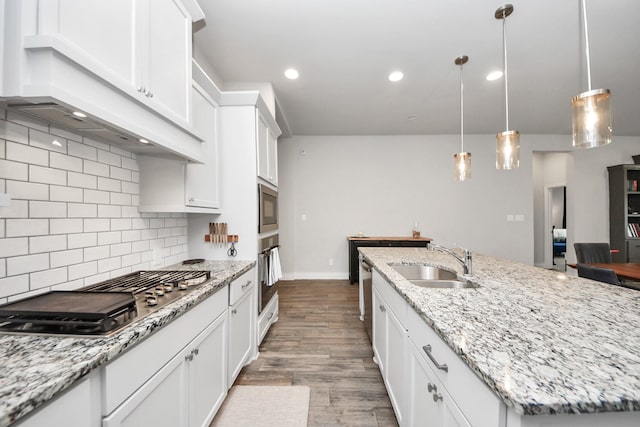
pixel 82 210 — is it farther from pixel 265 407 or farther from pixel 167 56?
pixel 265 407

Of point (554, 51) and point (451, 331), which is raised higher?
point (554, 51)

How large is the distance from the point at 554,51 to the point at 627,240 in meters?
4.43

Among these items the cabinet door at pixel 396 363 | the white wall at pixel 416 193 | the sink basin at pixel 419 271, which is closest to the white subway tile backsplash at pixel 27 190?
the cabinet door at pixel 396 363

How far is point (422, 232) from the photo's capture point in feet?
16.4

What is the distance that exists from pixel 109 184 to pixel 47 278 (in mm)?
575

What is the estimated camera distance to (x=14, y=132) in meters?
0.99

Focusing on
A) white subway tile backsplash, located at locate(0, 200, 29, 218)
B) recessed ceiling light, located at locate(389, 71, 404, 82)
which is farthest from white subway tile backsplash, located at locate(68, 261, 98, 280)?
recessed ceiling light, located at locate(389, 71, 404, 82)

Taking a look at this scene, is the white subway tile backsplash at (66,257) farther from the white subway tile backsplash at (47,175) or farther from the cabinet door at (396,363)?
the cabinet door at (396,363)

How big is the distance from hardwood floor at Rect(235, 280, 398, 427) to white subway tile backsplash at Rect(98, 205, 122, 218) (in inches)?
57.5

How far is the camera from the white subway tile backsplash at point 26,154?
98 centimetres

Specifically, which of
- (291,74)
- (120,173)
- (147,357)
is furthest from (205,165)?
(291,74)

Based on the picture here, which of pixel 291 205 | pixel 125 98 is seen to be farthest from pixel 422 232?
pixel 125 98

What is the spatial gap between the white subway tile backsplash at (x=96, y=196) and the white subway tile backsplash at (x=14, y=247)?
0.34 m

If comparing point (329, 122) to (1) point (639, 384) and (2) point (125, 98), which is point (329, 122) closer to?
(2) point (125, 98)
